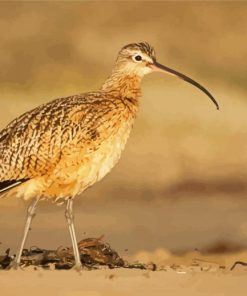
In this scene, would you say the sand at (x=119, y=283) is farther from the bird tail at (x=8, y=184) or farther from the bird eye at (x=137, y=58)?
the bird eye at (x=137, y=58)

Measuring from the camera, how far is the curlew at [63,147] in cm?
1327

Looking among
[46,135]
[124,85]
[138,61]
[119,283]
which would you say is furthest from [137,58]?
[119,283]

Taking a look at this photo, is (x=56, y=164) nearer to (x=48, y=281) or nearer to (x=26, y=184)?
(x=26, y=184)

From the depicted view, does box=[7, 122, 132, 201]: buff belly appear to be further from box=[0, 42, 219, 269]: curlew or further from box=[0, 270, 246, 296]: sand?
box=[0, 270, 246, 296]: sand

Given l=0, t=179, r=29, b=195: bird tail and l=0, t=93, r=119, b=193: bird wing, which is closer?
l=0, t=93, r=119, b=193: bird wing

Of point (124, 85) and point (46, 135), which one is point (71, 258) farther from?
point (124, 85)

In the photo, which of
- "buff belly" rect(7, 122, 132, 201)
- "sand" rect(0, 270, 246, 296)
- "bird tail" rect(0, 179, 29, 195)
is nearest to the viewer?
"sand" rect(0, 270, 246, 296)

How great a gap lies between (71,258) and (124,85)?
89.2 inches

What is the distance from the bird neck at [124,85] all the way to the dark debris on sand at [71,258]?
180cm

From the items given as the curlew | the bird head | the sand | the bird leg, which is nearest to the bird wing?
the curlew

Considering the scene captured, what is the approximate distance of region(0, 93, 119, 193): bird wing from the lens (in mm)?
13312

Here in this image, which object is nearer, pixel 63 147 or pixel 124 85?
pixel 63 147

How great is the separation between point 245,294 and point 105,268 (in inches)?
97.0

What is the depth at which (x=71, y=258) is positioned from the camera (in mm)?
13891
